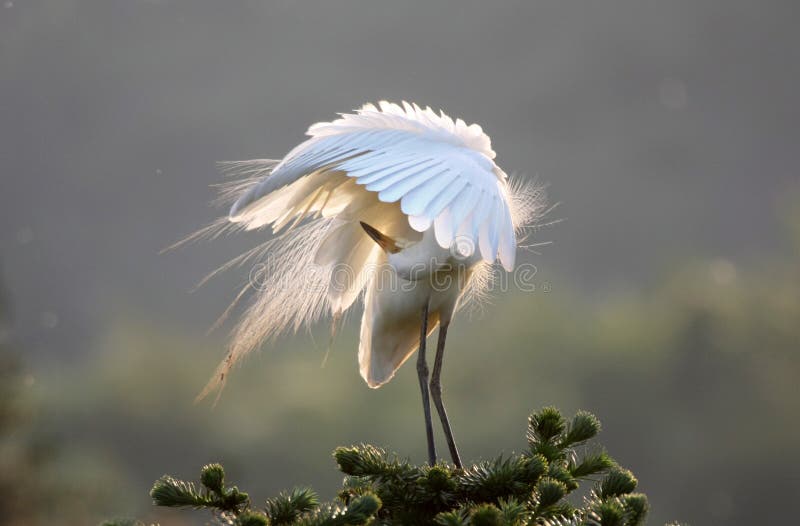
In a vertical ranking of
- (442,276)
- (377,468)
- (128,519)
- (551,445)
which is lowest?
(128,519)

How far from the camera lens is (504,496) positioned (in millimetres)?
1091

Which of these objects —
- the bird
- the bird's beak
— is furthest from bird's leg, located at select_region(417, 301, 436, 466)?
the bird's beak

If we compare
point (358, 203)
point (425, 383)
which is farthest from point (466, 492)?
point (358, 203)

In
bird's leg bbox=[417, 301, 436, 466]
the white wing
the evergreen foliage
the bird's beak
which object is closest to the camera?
the evergreen foliage

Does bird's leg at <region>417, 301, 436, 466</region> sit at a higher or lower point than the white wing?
lower

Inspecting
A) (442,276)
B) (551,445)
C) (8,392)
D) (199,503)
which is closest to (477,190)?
(442,276)

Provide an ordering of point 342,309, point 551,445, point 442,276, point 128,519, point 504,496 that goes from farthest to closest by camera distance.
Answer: point 342,309 < point 442,276 < point 551,445 < point 504,496 < point 128,519

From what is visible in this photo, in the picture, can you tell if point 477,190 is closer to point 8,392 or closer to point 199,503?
point 199,503

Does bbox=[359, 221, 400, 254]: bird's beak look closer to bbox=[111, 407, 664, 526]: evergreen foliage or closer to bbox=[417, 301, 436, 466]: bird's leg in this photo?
bbox=[417, 301, 436, 466]: bird's leg

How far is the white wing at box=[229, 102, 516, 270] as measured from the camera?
3.80 feet

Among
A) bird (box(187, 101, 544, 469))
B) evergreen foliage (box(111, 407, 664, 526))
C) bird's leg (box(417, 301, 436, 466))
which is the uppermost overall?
bird (box(187, 101, 544, 469))

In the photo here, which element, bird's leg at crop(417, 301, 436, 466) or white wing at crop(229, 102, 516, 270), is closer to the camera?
white wing at crop(229, 102, 516, 270)

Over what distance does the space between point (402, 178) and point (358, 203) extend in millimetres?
404

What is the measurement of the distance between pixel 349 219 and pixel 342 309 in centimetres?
21
